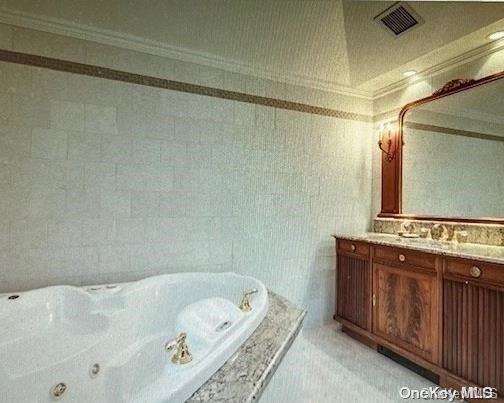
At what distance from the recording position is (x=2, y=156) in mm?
1910

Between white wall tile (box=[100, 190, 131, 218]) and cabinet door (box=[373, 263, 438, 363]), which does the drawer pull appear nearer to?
cabinet door (box=[373, 263, 438, 363])

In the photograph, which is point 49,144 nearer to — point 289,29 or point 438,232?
point 289,29

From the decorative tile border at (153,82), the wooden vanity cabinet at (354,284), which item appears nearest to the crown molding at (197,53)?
the decorative tile border at (153,82)

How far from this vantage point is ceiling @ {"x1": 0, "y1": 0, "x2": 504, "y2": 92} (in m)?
1.99

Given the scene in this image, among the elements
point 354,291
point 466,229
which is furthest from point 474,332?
point 354,291

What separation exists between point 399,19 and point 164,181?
6.57ft

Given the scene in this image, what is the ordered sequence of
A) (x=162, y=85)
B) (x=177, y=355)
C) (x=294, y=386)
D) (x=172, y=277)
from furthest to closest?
(x=162, y=85) → (x=172, y=277) → (x=294, y=386) → (x=177, y=355)

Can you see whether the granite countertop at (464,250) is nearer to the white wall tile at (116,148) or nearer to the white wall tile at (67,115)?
the white wall tile at (116,148)

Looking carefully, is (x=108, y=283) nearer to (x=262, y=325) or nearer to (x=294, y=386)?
(x=262, y=325)

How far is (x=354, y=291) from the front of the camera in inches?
105

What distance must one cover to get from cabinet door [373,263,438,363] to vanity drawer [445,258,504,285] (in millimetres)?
136

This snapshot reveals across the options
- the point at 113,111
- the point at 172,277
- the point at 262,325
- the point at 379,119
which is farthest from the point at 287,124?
the point at 262,325

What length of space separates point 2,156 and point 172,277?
128 cm

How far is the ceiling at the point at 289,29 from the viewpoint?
1.99 metres
